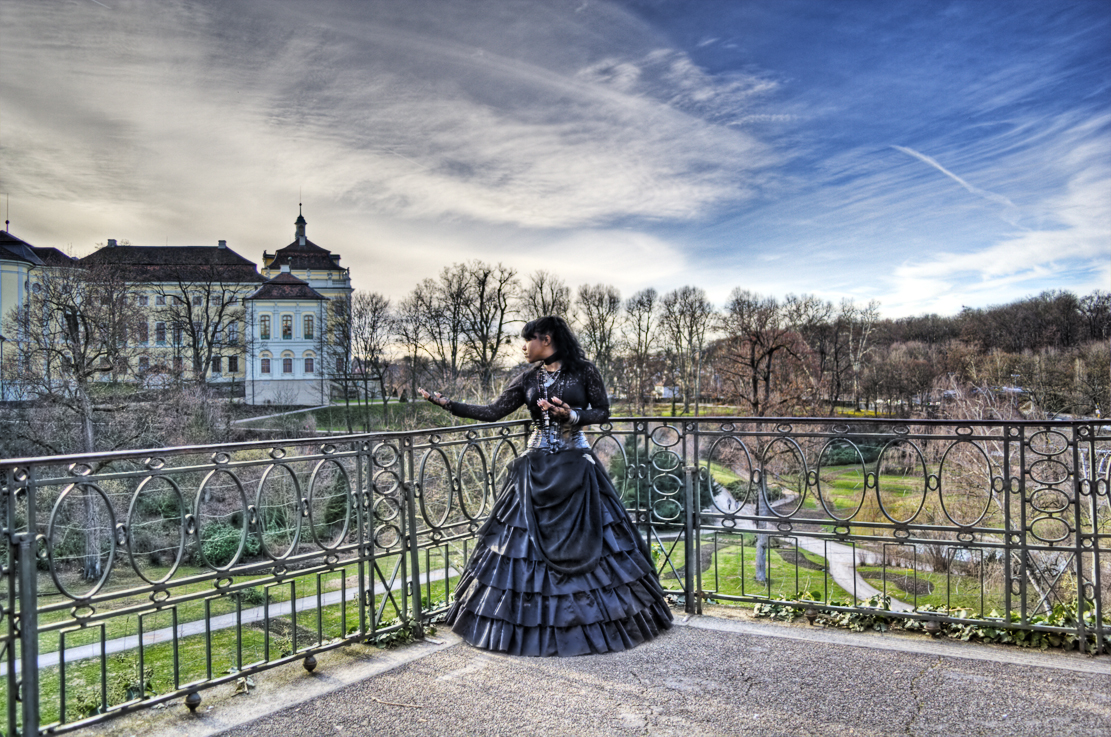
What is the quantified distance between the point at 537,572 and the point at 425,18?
24.3ft

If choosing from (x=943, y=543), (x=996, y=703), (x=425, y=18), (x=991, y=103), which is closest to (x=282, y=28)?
(x=425, y=18)

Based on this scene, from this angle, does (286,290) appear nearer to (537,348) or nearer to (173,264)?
(173,264)

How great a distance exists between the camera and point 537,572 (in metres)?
3.59

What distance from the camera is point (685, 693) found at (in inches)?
120

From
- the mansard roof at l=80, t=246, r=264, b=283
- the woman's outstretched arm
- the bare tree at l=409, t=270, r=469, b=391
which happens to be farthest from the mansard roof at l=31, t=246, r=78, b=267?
the woman's outstretched arm

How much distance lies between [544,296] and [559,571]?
103 ft

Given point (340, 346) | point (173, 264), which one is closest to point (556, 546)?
point (340, 346)

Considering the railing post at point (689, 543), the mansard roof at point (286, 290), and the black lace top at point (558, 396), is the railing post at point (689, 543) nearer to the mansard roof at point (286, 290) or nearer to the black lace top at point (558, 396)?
the black lace top at point (558, 396)

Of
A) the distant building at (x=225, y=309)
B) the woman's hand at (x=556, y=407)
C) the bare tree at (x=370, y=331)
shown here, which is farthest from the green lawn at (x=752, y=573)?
the distant building at (x=225, y=309)

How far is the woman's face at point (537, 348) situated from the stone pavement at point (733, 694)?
163cm

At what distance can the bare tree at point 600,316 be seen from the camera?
34.7 meters

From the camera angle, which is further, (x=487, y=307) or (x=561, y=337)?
(x=487, y=307)

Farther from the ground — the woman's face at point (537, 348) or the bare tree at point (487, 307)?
the bare tree at point (487, 307)

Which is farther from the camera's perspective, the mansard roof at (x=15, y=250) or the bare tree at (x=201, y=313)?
the bare tree at (x=201, y=313)
